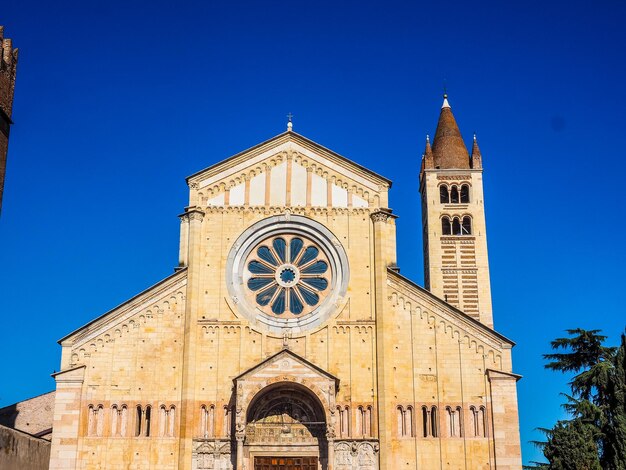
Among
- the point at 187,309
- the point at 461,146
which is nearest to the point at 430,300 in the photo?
the point at 187,309

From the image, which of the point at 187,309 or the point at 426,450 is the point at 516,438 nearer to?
the point at 426,450

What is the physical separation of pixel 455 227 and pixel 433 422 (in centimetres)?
1781

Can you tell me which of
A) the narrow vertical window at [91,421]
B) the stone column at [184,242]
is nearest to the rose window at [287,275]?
the stone column at [184,242]

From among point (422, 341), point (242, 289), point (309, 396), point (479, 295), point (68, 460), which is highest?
point (479, 295)

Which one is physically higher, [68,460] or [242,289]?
[242,289]

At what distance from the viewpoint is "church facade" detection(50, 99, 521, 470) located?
26.1 meters

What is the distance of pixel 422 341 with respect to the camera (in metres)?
27.3

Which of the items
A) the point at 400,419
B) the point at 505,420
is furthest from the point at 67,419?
the point at 505,420

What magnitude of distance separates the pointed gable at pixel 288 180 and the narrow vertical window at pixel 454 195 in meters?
14.5

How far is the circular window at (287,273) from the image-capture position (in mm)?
27875

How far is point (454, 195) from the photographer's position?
43.4 m

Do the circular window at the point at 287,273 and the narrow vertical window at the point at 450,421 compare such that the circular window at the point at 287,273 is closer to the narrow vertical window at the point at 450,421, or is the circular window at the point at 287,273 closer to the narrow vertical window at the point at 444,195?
the narrow vertical window at the point at 450,421

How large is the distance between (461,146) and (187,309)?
2239 centimetres

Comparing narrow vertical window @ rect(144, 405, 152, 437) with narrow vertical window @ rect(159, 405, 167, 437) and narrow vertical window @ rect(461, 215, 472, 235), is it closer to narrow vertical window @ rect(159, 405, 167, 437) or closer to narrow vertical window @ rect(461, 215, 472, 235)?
narrow vertical window @ rect(159, 405, 167, 437)
